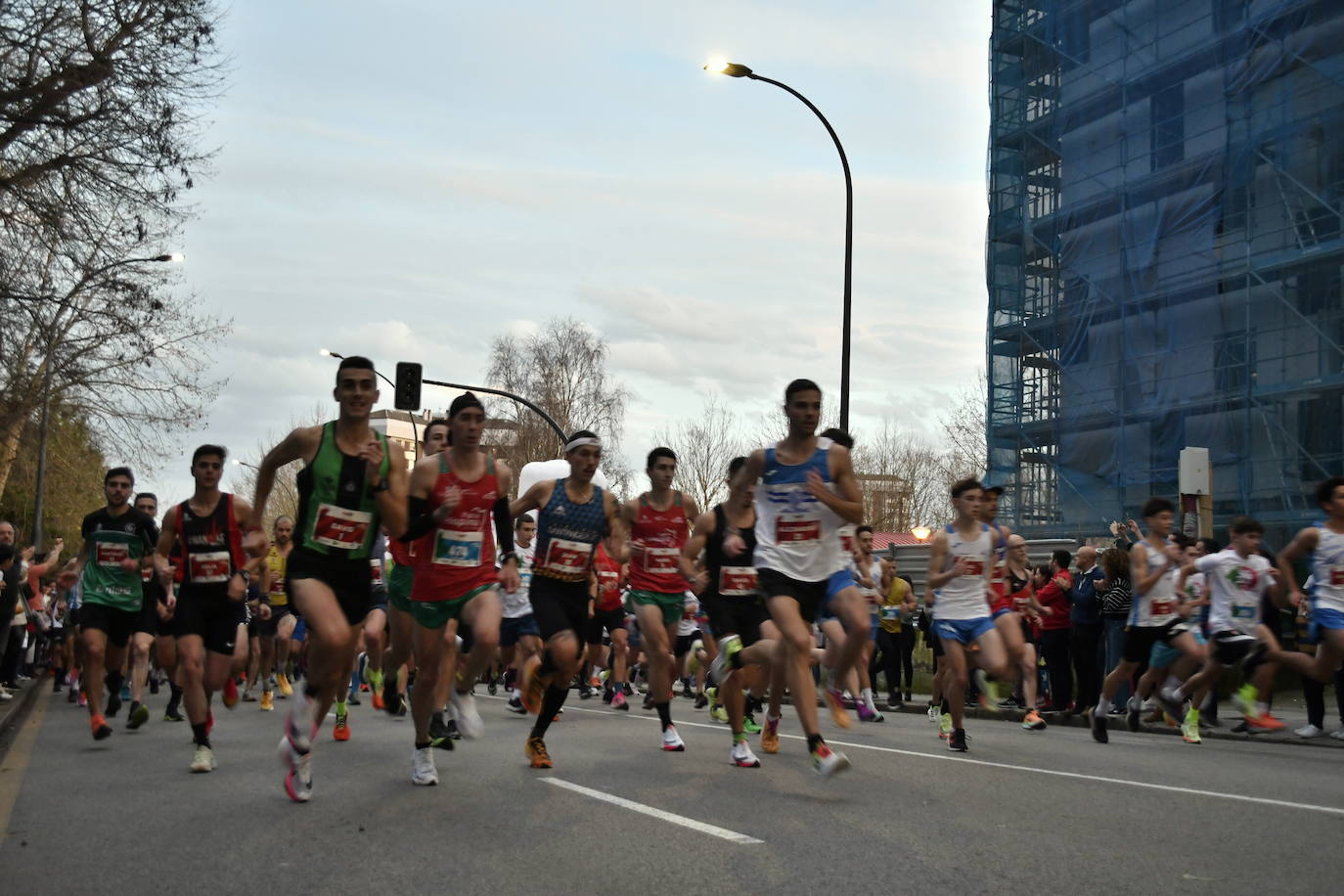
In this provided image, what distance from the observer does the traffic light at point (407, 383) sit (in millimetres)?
29094

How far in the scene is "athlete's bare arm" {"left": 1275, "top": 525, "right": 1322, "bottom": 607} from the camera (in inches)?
464

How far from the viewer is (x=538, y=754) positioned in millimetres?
9508

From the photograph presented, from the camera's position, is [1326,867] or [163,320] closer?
[1326,867]

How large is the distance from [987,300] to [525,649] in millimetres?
25608

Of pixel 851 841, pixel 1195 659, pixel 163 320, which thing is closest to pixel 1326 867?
pixel 851 841

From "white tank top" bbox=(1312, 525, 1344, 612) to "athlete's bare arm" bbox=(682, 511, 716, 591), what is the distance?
484 cm

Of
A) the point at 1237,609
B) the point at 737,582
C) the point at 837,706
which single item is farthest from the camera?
the point at 1237,609

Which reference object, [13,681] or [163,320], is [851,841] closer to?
[13,681]

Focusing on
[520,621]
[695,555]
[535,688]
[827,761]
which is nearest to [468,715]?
[535,688]

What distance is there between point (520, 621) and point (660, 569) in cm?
288

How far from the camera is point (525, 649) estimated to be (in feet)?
50.5

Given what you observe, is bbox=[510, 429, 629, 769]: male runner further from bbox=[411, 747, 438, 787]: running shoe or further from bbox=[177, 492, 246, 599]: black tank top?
bbox=[177, 492, 246, 599]: black tank top

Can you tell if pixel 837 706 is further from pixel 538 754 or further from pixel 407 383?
pixel 407 383

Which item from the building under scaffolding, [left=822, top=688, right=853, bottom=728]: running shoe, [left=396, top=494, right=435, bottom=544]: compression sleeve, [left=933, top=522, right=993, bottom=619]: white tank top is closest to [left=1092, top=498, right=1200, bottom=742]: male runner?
[left=933, top=522, right=993, bottom=619]: white tank top
